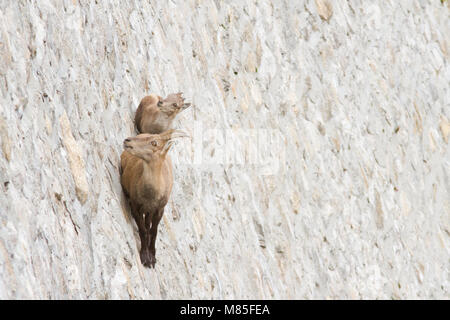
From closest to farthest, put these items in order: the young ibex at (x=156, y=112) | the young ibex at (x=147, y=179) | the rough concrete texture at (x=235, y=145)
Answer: the rough concrete texture at (x=235, y=145) < the young ibex at (x=147, y=179) < the young ibex at (x=156, y=112)

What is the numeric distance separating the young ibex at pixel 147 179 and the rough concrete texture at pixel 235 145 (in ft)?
0.35

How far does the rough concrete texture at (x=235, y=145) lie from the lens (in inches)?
242

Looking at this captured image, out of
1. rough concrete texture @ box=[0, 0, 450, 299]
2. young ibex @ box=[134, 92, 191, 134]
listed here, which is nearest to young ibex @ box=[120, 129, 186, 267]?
rough concrete texture @ box=[0, 0, 450, 299]

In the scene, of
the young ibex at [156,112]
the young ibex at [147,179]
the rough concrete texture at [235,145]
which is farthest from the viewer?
the young ibex at [156,112]

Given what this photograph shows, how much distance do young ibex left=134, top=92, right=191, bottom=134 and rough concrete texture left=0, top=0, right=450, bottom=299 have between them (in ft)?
0.41

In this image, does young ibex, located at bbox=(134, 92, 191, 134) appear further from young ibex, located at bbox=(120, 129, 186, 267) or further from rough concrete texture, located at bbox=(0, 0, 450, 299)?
young ibex, located at bbox=(120, 129, 186, 267)

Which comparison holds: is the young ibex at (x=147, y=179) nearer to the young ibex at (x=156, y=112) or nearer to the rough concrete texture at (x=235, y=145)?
the rough concrete texture at (x=235, y=145)

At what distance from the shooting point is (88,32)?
24.6 ft

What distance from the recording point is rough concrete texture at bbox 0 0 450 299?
20.2 ft

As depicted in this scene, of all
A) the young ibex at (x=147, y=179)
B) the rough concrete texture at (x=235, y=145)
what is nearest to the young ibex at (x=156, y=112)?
the rough concrete texture at (x=235, y=145)

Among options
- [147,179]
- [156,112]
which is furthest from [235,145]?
[147,179]

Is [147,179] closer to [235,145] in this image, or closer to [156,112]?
[156,112]
